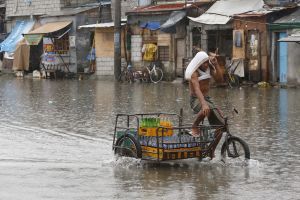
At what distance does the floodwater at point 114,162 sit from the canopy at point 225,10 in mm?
10982

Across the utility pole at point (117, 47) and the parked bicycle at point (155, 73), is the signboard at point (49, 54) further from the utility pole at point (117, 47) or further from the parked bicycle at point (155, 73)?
the parked bicycle at point (155, 73)

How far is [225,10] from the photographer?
32500 millimetres

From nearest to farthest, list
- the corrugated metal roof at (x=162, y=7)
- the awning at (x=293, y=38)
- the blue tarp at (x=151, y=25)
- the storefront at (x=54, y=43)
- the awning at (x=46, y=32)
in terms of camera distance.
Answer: the awning at (x=293, y=38) < the corrugated metal roof at (x=162, y=7) < the blue tarp at (x=151, y=25) < the awning at (x=46, y=32) < the storefront at (x=54, y=43)

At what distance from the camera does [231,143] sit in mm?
10555

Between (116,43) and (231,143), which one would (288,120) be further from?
(116,43)

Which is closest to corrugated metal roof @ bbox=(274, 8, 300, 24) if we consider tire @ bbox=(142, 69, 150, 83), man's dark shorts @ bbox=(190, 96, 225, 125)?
tire @ bbox=(142, 69, 150, 83)

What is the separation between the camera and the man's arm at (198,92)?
10.4 meters

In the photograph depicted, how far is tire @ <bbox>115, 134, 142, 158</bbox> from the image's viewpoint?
10336mm

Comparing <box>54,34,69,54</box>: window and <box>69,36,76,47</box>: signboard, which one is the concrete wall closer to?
<box>54,34,69,54</box>: window

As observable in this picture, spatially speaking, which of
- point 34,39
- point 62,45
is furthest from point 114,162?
point 62,45

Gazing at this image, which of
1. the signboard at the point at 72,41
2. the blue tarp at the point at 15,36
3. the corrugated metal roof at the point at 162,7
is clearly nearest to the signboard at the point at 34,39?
the signboard at the point at 72,41

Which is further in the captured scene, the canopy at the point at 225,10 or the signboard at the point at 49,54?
the signboard at the point at 49,54

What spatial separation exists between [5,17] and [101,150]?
39302 mm

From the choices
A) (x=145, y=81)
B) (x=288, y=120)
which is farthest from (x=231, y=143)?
(x=145, y=81)
